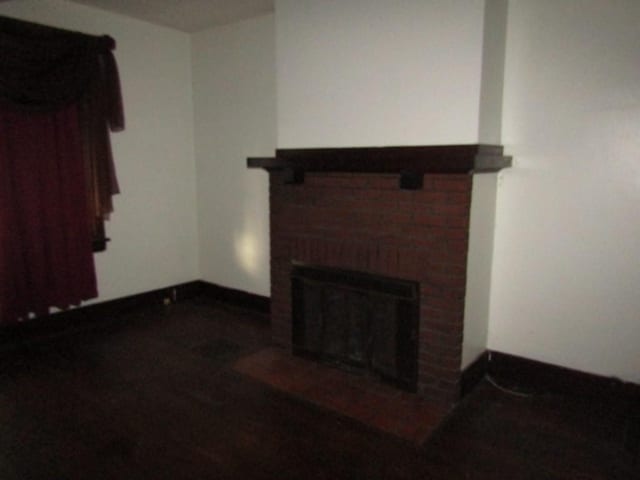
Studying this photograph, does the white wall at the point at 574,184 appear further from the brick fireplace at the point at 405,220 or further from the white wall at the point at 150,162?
the white wall at the point at 150,162

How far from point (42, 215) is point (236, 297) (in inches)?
66.2

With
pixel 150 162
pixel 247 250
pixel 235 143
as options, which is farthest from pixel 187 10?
pixel 247 250

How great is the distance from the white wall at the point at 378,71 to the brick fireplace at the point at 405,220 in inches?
5.0

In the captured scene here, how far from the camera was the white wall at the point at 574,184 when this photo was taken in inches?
89.7

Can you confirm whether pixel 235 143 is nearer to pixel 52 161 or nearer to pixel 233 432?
pixel 52 161

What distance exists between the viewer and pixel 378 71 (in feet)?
8.13

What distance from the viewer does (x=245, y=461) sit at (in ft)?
6.60

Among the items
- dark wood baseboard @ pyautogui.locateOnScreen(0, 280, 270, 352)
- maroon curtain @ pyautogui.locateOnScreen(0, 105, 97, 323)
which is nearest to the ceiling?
maroon curtain @ pyautogui.locateOnScreen(0, 105, 97, 323)

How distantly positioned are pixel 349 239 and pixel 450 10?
4.37ft

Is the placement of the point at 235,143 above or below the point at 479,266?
above

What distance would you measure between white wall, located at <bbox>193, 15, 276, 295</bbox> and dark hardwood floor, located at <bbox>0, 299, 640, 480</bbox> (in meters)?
1.22

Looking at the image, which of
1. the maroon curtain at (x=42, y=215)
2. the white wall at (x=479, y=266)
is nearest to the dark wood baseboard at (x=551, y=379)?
the white wall at (x=479, y=266)

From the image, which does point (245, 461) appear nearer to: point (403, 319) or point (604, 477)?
point (403, 319)

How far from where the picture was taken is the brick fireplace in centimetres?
233
